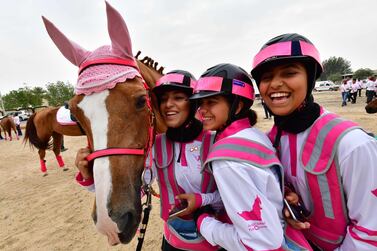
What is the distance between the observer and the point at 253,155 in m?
1.19

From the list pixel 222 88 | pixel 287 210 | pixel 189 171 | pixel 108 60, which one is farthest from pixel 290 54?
pixel 108 60

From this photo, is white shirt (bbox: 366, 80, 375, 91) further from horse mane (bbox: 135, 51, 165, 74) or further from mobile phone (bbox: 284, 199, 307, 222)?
mobile phone (bbox: 284, 199, 307, 222)

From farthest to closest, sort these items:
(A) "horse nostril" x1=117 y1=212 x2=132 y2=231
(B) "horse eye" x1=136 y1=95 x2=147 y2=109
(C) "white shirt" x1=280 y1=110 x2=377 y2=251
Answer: (B) "horse eye" x1=136 y1=95 x2=147 y2=109, (A) "horse nostril" x1=117 y1=212 x2=132 y2=231, (C) "white shirt" x1=280 y1=110 x2=377 y2=251

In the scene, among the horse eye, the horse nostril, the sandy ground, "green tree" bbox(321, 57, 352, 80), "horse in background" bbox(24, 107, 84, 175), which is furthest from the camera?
"green tree" bbox(321, 57, 352, 80)

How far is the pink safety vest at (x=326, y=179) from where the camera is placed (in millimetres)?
1130

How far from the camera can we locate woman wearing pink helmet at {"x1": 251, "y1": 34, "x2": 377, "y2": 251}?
1078mm

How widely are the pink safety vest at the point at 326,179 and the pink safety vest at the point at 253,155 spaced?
127mm

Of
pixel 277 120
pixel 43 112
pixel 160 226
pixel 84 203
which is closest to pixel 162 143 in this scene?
pixel 277 120

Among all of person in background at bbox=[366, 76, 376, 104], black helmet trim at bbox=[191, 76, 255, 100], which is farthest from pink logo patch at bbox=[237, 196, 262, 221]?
person in background at bbox=[366, 76, 376, 104]

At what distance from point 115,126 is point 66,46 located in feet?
3.39

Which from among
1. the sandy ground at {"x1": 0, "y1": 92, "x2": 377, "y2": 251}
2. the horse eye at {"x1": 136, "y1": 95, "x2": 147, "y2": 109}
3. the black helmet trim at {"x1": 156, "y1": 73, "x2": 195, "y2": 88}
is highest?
the black helmet trim at {"x1": 156, "y1": 73, "x2": 195, "y2": 88}

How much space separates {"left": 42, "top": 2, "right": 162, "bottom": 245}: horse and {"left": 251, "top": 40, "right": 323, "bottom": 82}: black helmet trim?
866 millimetres

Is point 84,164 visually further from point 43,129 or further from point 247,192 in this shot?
point 43,129

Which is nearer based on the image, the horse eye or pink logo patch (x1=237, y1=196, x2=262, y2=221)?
pink logo patch (x1=237, y1=196, x2=262, y2=221)
